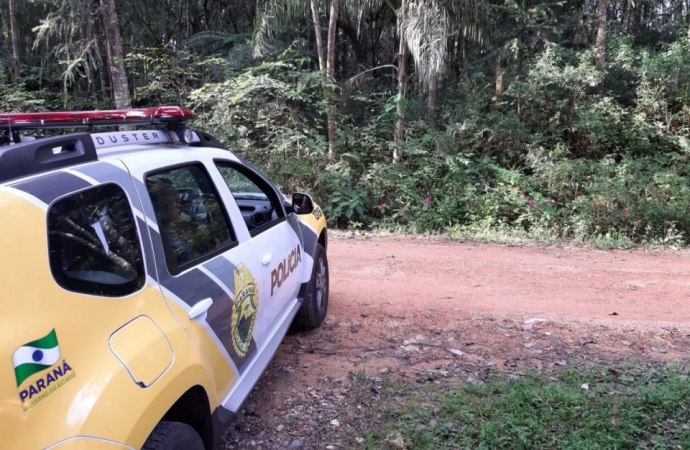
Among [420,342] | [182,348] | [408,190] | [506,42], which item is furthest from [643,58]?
[182,348]

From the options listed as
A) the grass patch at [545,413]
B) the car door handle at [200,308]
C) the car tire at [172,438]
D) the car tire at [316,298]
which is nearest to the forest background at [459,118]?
the car tire at [316,298]

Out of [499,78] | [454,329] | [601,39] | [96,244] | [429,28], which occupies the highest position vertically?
[429,28]

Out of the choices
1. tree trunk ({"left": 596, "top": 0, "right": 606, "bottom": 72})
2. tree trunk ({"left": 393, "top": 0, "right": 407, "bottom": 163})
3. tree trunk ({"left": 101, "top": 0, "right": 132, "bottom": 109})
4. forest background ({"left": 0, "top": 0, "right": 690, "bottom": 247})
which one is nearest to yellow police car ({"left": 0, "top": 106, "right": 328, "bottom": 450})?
forest background ({"left": 0, "top": 0, "right": 690, "bottom": 247})

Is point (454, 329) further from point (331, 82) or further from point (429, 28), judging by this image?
point (331, 82)

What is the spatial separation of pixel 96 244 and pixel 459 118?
12089mm

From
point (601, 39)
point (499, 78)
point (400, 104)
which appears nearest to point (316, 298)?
point (400, 104)

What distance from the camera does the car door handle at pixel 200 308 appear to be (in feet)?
7.71

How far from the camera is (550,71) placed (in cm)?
1231

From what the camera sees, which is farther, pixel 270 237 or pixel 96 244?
pixel 270 237

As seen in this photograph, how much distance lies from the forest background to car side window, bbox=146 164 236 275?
7386mm

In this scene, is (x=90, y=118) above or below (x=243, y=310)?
above

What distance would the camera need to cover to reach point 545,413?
10.8 feet

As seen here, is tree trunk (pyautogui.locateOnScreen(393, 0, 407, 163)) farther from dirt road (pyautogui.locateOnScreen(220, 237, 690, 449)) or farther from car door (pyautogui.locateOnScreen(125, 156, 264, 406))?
car door (pyautogui.locateOnScreen(125, 156, 264, 406))

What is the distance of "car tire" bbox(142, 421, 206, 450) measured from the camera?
6.32 ft
